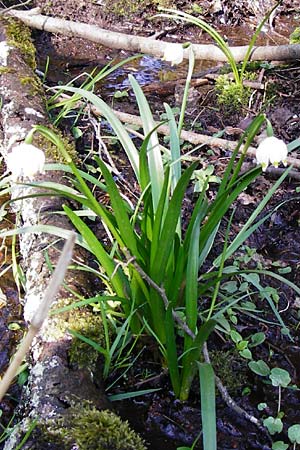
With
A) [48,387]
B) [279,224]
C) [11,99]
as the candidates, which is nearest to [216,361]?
[48,387]

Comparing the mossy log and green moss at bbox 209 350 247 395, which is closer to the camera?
the mossy log

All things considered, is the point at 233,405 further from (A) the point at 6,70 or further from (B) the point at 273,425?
(A) the point at 6,70

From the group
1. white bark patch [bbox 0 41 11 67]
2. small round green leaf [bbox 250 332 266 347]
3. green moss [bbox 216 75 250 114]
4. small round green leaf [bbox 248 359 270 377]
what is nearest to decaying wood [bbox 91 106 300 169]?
green moss [bbox 216 75 250 114]

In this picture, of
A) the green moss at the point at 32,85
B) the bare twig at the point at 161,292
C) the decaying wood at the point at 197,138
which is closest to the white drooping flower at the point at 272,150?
the bare twig at the point at 161,292

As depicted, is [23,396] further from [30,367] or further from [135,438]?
[135,438]

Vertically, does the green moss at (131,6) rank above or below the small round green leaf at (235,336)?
above

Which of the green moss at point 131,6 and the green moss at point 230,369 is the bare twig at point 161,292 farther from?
the green moss at point 131,6

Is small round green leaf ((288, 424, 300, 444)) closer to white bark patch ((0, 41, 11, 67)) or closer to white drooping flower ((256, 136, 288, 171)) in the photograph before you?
white drooping flower ((256, 136, 288, 171))
